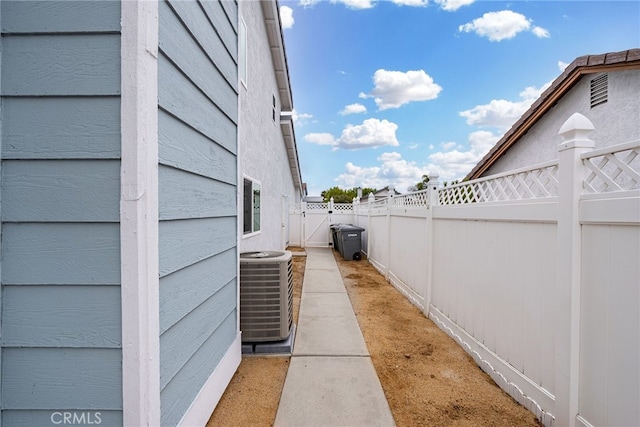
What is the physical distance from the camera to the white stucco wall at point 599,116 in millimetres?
4941

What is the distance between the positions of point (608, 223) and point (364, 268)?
6.75 metres

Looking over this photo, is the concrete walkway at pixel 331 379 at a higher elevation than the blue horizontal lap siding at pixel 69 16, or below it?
below

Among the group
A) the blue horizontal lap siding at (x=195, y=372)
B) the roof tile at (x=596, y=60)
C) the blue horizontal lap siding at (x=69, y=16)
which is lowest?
the blue horizontal lap siding at (x=195, y=372)

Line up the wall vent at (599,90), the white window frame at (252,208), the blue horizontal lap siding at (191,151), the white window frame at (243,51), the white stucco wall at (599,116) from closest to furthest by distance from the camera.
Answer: the blue horizontal lap siding at (191,151) < the white window frame at (252,208) < the white window frame at (243,51) < the white stucco wall at (599,116) < the wall vent at (599,90)

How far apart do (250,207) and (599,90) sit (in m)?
7.02

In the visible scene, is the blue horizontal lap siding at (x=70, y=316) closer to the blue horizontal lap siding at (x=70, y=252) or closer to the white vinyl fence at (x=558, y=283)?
the blue horizontal lap siding at (x=70, y=252)

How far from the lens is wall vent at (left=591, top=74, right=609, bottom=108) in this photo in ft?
17.6

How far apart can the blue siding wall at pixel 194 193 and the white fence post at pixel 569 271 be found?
2549mm

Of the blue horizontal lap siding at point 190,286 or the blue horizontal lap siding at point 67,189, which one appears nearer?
the blue horizontal lap siding at point 67,189

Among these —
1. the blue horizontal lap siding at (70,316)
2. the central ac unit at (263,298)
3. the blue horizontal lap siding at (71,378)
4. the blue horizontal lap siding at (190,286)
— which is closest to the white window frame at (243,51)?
the central ac unit at (263,298)

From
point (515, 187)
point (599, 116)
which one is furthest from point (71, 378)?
point (599, 116)

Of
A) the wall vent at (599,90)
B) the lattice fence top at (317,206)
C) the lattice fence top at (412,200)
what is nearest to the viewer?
the lattice fence top at (412,200)

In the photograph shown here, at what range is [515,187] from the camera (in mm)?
2717

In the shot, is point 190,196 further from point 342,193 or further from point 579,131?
point 342,193
